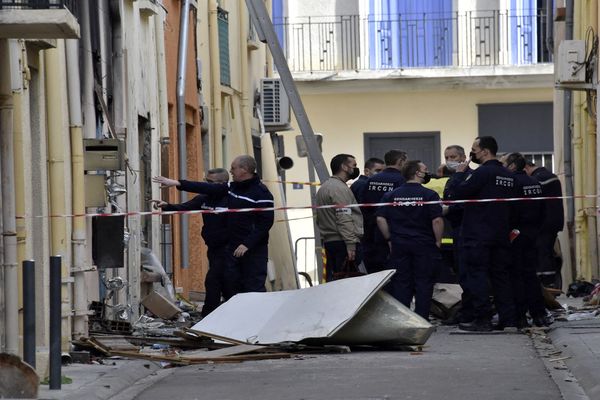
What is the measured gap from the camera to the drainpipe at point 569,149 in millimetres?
25219

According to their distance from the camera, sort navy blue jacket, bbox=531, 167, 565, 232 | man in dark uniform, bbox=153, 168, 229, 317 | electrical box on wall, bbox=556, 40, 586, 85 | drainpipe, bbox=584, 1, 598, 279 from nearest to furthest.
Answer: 1. man in dark uniform, bbox=153, 168, 229, 317
2. navy blue jacket, bbox=531, 167, 565, 232
3. electrical box on wall, bbox=556, 40, 586, 85
4. drainpipe, bbox=584, 1, 598, 279

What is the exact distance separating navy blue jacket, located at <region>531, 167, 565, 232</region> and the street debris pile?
235 inches

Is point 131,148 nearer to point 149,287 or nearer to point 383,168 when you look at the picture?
point 149,287

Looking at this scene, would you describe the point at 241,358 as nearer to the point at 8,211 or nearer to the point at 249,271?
the point at 8,211

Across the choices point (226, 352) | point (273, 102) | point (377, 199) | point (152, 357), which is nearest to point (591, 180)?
point (377, 199)

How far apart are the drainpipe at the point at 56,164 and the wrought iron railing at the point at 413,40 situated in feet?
71.1

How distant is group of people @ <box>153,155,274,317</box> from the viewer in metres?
17.2

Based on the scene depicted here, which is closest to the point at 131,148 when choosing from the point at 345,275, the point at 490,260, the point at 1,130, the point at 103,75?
the point at 103,75

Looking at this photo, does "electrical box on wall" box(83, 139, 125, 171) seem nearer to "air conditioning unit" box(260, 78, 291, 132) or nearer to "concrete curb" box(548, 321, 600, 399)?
"concrete curb" box(548, 321, 600, 399)

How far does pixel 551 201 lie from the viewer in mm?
20984

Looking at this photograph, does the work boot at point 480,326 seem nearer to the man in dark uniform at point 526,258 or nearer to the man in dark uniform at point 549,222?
the man in dark uniform at point 526,258

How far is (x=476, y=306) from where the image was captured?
645 inches

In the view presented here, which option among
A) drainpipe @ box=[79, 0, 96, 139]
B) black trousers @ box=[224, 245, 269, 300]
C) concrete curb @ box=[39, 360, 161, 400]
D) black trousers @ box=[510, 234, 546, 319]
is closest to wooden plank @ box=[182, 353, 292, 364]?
concrete curb @ box=[39, 360, 161, 400]

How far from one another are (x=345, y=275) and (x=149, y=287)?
2226mm
